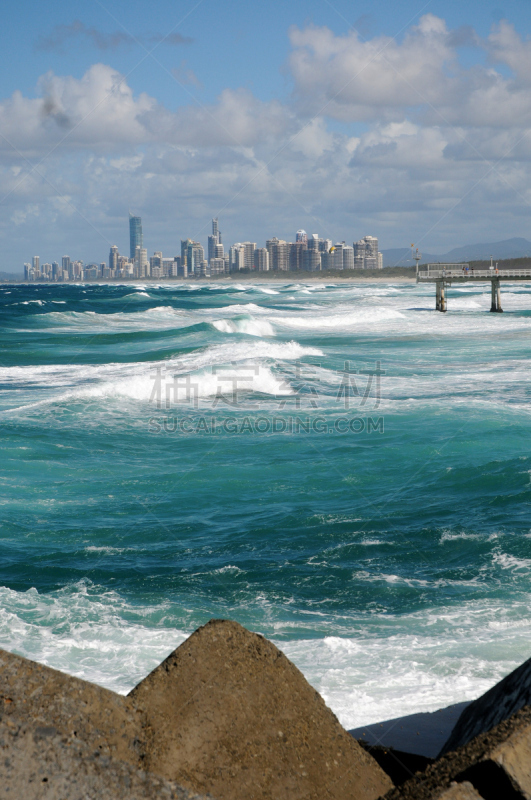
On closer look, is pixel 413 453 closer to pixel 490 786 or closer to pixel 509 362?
pixel 490 786

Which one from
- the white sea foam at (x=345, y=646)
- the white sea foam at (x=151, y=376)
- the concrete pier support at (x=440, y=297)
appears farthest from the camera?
the concrete pier support at (x=440, y=297)

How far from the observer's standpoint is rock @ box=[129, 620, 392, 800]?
2240 millimetres

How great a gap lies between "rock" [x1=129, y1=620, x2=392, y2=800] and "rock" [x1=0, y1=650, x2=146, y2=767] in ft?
0.36

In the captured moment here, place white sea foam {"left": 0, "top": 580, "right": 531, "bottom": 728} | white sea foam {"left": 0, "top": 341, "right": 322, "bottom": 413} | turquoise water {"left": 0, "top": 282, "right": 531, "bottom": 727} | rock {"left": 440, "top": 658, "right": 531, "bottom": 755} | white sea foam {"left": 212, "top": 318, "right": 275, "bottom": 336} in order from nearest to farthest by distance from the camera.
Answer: rock {"left": 440, "top": 658, "right": 531, "bottom": 755} < white sea foam {"left": 0, "top": 580, "right": 531, "bottom": 728} < turquoise water {"left": 0, "top": 282, "right": 531, "bottom": 727} < white sea foam {"left": 0, "top": 341, "right": 322, "bottom": 413} < white sea foam {"left": 212, "top": 318, "right": 275, "bottom": 336}

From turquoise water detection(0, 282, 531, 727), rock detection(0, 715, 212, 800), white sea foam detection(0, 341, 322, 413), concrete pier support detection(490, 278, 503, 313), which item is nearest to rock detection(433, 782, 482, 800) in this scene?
rock detection(0, 715, 212, 800)

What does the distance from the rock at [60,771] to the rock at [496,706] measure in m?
1.33

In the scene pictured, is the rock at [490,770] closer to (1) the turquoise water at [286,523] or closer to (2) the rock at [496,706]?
(2) the rock at [496,706]

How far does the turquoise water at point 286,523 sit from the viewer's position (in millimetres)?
6262

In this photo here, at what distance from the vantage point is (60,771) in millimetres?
1886

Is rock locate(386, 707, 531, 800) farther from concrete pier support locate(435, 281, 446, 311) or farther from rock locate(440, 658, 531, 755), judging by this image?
concrete pier support locate(435, 281, 446, 311)

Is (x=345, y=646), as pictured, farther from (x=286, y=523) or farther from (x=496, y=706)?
(x=286, y=523)

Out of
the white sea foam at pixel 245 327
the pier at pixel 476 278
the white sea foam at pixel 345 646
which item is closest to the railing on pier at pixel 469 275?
the pier at pixel 476 278

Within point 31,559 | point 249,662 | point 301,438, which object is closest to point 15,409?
point 301,438

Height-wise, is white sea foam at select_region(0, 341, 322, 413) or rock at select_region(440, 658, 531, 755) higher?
rock at select_region(440, 658, 531, 755)
